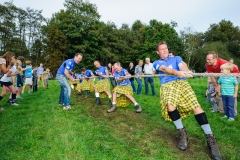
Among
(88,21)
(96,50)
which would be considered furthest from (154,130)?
(88,21)

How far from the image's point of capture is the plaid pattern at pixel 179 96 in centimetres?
344

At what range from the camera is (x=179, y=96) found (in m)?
3.48


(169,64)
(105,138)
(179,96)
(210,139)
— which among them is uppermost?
(169,64)

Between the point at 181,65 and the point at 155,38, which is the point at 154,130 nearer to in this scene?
the point at 181,65

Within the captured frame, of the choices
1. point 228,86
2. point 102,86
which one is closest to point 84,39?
point 102,86

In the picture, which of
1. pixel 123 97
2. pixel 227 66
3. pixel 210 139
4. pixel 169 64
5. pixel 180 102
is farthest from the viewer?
pixel 123 97

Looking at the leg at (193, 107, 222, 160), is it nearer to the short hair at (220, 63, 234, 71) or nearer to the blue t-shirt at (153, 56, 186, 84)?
the blue t-shirt at (153, 56, 186, 84)

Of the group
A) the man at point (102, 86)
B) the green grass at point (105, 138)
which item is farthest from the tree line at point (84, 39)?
the green grass at point (105, 138)

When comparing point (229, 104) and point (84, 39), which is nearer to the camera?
point (229, 104)

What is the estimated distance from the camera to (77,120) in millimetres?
5207

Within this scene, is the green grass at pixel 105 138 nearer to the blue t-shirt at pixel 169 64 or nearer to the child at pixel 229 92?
the child at pixel 229 92

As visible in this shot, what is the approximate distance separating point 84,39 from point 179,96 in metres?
38.9

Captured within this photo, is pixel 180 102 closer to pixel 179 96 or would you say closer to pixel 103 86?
pixel 179 96

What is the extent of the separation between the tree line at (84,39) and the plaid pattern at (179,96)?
34.9m
